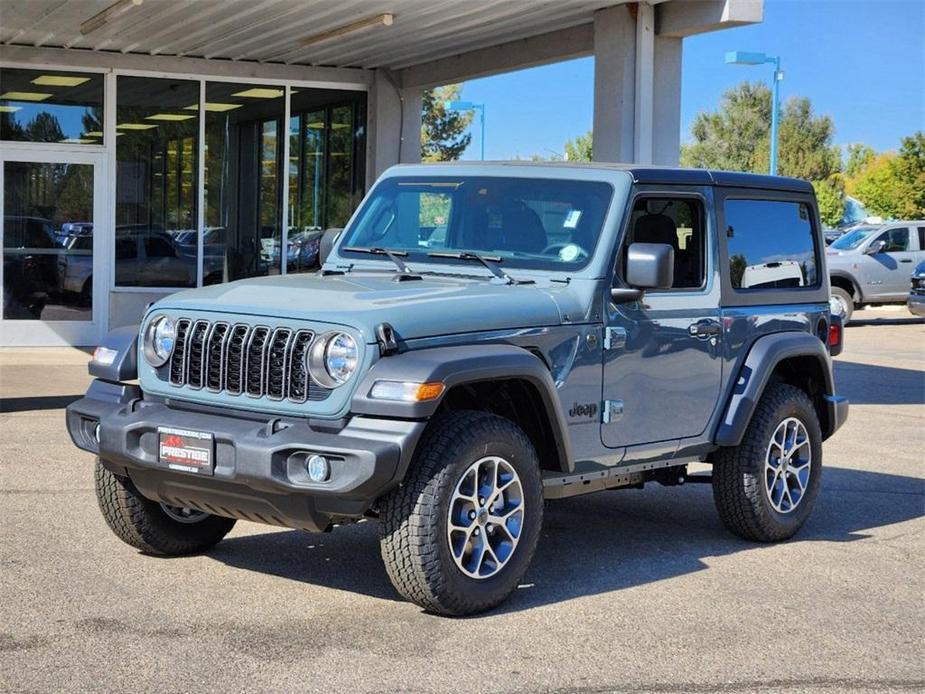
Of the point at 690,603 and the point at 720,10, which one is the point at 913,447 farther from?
the point at 690,603

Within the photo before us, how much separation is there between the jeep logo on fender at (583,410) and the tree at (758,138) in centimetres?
8654

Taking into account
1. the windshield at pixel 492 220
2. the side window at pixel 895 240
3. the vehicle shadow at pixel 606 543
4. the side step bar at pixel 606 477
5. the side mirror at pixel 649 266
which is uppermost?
the side window at pixel 895 240

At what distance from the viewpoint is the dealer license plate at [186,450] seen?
5.68 m

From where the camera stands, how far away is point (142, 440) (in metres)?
5.93

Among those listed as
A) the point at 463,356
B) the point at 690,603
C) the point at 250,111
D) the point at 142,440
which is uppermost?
the point at 250,111

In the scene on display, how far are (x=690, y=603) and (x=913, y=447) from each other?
572 centimetres

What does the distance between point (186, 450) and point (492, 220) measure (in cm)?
203

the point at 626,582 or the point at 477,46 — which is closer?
the point at 626,582

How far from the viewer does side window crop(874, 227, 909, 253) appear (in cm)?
2686

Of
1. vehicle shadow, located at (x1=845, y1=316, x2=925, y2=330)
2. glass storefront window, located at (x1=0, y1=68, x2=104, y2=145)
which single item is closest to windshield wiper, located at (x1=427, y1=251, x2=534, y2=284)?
glass storefront window, located at (x1=0, y1=68, x2=104, y2=145)

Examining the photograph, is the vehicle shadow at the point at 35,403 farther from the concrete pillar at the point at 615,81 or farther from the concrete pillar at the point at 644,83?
the concrete pillar at the point at 644,83

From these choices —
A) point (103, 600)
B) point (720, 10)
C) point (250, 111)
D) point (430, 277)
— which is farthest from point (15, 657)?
point (250, 111)

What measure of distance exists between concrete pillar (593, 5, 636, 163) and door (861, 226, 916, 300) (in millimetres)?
13852

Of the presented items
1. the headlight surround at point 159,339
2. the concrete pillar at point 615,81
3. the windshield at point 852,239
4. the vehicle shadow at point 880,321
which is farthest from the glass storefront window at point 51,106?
the vehicle shadow at point 880,321
